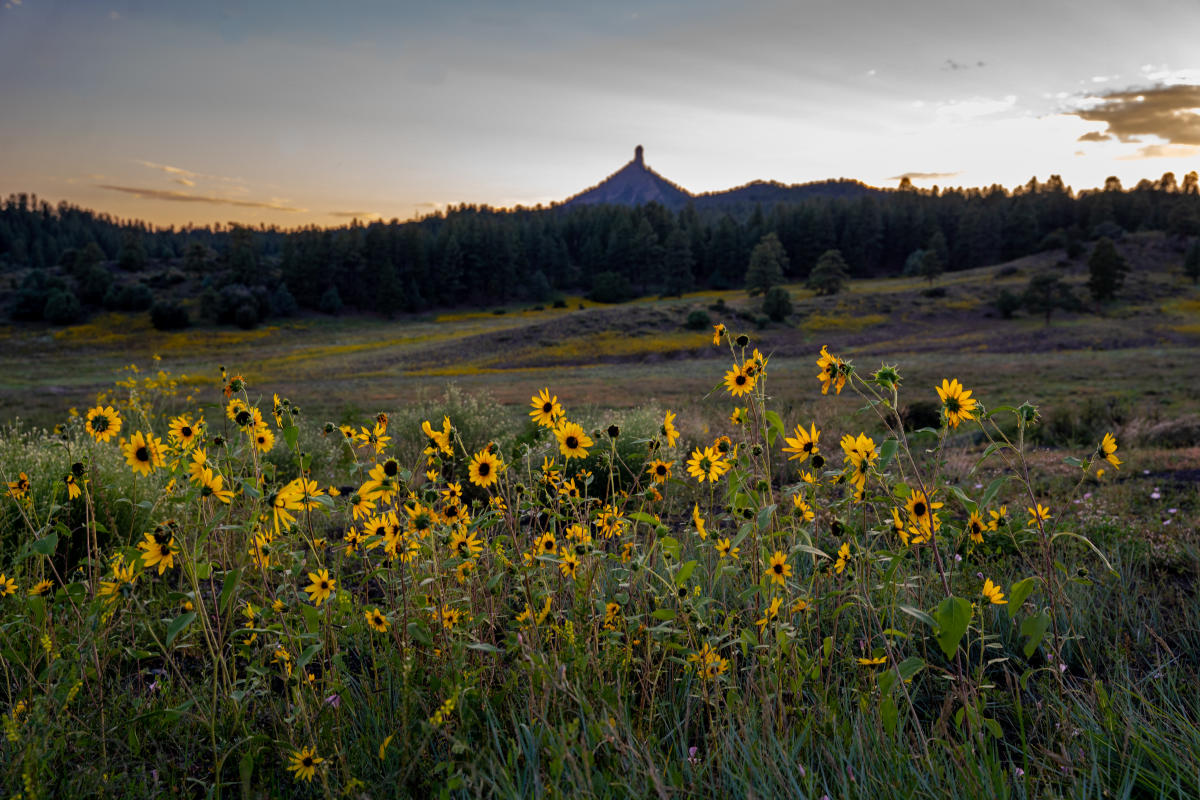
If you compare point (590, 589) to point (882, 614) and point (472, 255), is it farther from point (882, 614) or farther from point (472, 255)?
point (472, 255)

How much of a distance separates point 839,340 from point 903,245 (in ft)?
166

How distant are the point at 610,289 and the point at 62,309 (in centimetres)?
4984

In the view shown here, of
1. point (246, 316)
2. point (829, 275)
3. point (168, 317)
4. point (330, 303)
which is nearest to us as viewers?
point (168, 317)

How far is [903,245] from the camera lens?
8350 cm

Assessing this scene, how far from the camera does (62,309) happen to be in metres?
57.1

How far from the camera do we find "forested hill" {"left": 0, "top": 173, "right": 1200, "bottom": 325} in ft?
219

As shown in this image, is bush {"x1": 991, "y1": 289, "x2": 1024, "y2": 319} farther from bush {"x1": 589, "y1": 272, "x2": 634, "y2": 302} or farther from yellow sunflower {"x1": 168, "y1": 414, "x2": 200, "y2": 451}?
yellow sunflower {"x1": 168, "y1": 414, "x2": 200, "y2": 451}

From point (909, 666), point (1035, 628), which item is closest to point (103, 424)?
point (909, 666)

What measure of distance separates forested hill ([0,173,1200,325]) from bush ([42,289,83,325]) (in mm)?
2608

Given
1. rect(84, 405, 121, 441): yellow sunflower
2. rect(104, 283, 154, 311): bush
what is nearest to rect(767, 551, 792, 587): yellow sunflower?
rect(84, 405, 121, 441): yellow sunflower

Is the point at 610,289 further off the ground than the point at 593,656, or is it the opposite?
the point at 610,289

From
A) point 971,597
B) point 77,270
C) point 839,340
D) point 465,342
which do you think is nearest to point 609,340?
point 465,342

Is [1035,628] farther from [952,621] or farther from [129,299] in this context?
[129,299]

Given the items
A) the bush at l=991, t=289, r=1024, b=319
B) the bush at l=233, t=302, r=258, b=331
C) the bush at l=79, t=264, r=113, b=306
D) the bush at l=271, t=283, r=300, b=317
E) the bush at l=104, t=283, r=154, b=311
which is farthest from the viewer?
the bush at l=271, t=283, r=300, b=317
